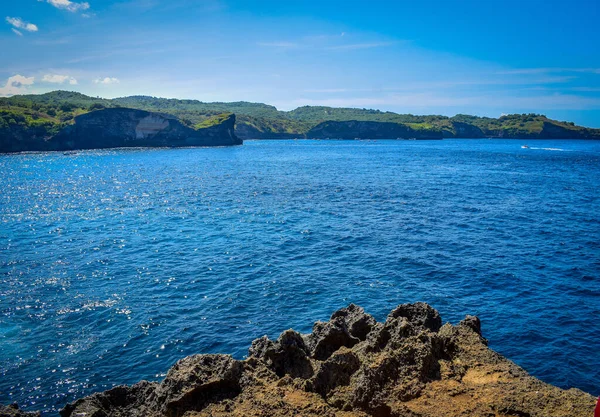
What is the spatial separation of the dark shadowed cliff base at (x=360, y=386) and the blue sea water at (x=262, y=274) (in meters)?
7.54

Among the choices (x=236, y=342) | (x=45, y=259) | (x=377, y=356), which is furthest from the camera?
(x=45, y=259)

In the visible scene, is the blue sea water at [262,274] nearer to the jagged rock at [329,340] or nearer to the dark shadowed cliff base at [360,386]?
the jagged rock at [329,340]

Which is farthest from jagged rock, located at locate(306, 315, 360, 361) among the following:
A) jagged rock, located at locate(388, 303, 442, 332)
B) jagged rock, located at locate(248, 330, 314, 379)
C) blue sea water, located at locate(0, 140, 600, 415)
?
blue sea water, located at locate(0, 140, 600, 415)

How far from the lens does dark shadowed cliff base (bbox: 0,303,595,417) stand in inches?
461

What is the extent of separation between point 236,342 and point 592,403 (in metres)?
16.4

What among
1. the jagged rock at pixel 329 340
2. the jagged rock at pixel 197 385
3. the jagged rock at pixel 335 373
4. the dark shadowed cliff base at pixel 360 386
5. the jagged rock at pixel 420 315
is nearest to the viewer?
the dark shadowed cliff base at pixel 360 386

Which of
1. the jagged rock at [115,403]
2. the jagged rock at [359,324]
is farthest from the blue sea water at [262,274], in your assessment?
the jagged rock at [359,324]

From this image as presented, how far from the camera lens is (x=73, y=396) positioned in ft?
60.7

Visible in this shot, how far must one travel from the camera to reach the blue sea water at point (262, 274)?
2214 centimetres

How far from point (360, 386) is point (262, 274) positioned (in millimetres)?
21436

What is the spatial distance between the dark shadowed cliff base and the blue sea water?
297 inches

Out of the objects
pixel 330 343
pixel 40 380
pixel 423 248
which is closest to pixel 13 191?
pixel 40 380

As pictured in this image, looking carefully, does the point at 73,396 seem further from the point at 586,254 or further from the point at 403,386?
the point at 586,254

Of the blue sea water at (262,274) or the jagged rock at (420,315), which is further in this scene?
Answer: the blue sea water at (262,274)
